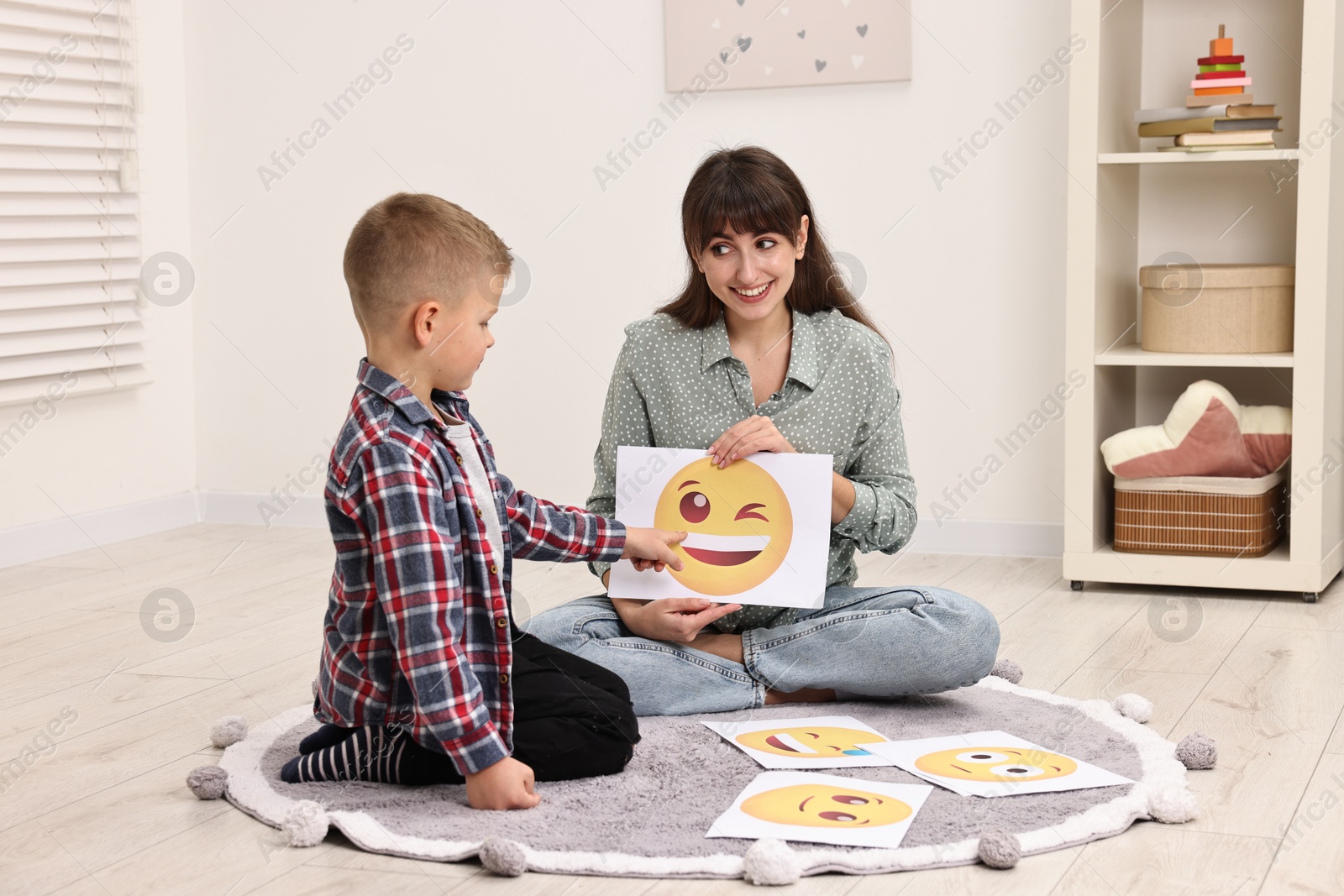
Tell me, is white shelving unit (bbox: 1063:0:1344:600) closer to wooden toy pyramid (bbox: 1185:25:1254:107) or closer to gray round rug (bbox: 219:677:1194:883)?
wooden toy pyramid (bbox: 1185:25:1254:107)

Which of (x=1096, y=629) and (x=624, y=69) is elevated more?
(x=624, y=69)

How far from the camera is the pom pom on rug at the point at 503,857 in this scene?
3.94 feet

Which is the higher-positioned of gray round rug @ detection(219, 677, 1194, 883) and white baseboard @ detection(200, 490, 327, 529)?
white baseboard @ detection(200, 490, 327, 529)

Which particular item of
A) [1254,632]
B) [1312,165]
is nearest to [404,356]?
[1254,632]

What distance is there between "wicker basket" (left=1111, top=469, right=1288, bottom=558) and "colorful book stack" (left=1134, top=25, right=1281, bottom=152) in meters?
0.56

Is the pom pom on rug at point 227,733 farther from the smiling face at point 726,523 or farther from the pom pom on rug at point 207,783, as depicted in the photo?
the smiling face at point 726,523

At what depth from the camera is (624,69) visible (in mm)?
2857

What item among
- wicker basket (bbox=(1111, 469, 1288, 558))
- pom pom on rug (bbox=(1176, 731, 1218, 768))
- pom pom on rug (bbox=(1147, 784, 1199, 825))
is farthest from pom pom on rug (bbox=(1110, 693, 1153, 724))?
wicker basket (bbox=(1111, 469, 1288, 558))

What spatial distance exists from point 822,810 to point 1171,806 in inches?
12.8

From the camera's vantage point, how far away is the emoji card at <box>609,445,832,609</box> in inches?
64.2

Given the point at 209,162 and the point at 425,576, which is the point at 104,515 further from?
the point at 425,576

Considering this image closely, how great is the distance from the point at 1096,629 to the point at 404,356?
123cm

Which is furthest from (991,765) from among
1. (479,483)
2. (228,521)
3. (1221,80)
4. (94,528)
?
(228,521)

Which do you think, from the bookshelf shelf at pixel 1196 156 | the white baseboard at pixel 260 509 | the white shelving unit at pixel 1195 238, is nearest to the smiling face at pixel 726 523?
the white shelving unit at pixel 1195 238
